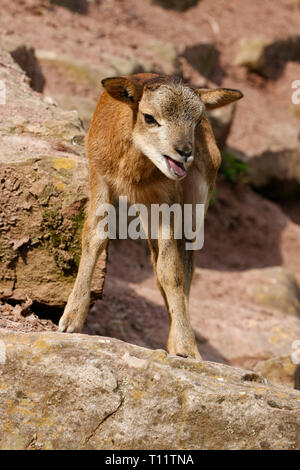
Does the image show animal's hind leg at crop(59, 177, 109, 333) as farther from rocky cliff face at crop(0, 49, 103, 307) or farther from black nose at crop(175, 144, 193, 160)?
black nose at crop(175, 144, 193, 160)

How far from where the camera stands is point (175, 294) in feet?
24.9

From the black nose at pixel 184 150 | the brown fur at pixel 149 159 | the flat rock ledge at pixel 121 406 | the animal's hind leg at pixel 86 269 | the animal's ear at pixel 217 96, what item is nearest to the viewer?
the flat rock ledge at pixel 121 406

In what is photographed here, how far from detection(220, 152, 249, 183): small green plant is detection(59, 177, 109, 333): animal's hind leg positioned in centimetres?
1075

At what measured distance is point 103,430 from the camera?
5.10 meters

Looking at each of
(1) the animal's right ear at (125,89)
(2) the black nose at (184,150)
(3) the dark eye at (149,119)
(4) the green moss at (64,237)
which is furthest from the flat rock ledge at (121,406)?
(1) the animal's right ear at (125,89)

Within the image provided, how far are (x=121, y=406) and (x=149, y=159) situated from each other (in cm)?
290

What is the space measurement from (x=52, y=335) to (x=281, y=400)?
1.99m

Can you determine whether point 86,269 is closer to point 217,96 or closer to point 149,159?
point 149,159

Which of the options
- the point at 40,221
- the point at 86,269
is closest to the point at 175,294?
the point at 86,269

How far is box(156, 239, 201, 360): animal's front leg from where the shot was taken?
7.38m

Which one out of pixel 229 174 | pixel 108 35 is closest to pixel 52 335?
pixel 229 174

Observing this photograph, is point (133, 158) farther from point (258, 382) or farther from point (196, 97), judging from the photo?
point (258, 382)

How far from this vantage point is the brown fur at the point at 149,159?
679 centimetres

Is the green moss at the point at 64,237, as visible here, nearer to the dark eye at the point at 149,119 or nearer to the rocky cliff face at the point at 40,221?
the rocky cliff face at the point at 40,221
